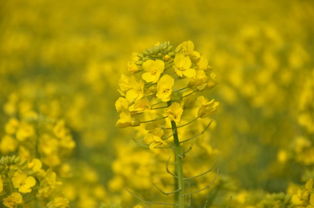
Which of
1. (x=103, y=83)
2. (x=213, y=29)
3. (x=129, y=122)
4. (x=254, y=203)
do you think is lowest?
(x=254, y=203)

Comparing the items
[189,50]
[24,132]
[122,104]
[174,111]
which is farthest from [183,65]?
[24,132]

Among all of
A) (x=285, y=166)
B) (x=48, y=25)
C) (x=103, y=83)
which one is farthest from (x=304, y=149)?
(x=48, y=25)

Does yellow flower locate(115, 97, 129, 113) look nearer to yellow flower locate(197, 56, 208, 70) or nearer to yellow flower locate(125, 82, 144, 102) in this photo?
yellow flower locate(125, 82, 144, 102)

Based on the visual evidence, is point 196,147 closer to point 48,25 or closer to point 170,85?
point 170,85

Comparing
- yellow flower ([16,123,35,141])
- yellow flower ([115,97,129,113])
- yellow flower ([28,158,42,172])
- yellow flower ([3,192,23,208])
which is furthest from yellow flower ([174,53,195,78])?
yellow flower ([16,123,35,141])

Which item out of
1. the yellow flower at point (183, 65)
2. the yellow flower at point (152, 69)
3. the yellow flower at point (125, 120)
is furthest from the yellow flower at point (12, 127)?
the yellow flower at point (183, 65)

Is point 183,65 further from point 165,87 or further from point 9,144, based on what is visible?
point 9,144
